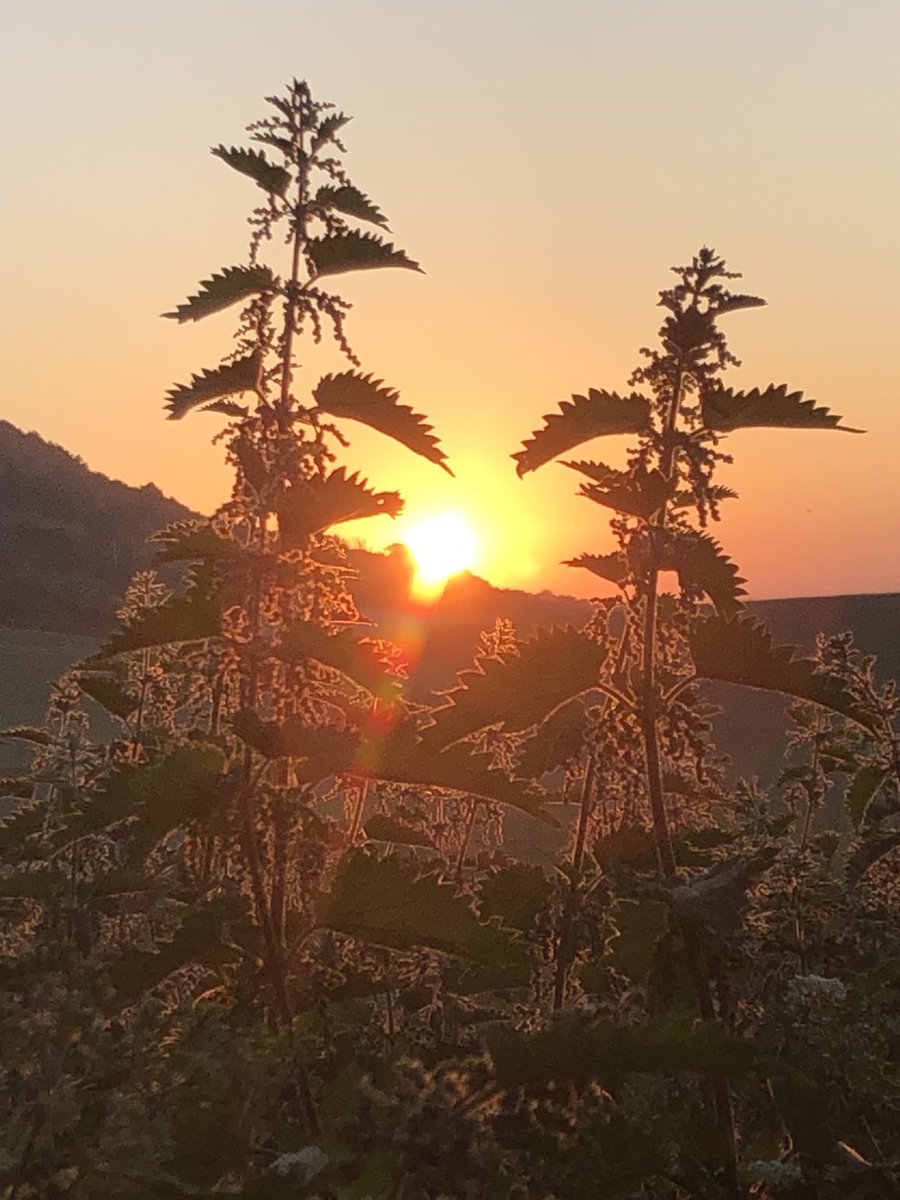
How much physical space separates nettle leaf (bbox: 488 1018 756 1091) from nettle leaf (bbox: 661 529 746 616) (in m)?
1.45

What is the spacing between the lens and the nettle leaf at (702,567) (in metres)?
3.65

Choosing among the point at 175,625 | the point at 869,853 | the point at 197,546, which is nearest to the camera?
the point at 175,625

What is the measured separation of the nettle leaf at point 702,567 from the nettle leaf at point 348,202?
5.79 feet

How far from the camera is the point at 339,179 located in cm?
434

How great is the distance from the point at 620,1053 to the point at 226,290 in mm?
2959

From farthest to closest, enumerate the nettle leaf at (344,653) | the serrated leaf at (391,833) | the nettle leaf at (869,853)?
the nettle leaf at (869,853) → the serrated leaf at (391,833) → the nettle leaf at (344,653)

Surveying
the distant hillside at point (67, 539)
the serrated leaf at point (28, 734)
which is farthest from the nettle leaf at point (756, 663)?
the distant hillside at point (67, 539)

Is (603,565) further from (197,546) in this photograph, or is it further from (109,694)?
(109,694)

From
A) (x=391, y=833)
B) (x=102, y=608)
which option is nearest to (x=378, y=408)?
(x=391, y=833)

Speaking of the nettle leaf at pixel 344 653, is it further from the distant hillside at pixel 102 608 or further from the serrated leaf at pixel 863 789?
the distant hillside at pixel 102 608

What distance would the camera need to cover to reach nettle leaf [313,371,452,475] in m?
4.08

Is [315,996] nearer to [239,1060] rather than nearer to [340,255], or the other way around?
[239,1060]

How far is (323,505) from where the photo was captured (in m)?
3.95

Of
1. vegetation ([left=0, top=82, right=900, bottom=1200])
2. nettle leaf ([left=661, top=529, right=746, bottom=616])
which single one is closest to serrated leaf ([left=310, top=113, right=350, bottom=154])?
vegetation ([left=0, top=82, right=900, bottom=1200])
